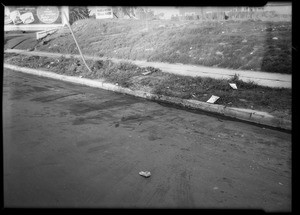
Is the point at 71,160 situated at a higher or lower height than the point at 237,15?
lower

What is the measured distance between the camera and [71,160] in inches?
154

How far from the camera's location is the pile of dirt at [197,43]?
9.59 metres

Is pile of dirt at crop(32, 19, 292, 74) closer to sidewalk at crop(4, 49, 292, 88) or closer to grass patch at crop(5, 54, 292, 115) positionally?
sidewalk at crop(4, 49, 292, 88)

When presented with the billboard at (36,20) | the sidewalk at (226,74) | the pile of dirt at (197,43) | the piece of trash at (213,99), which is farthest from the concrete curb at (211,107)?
the billboard at (36,20)

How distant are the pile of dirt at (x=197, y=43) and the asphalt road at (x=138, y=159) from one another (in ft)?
14.8

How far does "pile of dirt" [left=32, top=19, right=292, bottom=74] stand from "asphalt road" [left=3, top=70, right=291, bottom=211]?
452 cm

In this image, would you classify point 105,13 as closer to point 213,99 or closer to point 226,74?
point 226,74

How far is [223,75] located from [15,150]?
6.46m

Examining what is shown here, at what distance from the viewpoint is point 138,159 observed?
4012 mm

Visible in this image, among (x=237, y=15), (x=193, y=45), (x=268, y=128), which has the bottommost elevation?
(x=268, y=128)

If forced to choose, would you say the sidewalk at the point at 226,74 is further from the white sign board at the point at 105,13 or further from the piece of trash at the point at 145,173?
the white sign board at the point at 105,13

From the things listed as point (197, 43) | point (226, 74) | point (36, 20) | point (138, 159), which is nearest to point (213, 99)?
point (226, 74)
